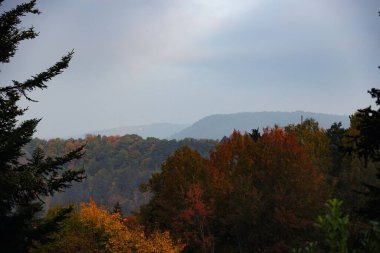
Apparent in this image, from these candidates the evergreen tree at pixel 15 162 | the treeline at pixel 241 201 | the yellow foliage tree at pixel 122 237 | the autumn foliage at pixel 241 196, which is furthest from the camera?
the autumn foliage at pixel 241 196

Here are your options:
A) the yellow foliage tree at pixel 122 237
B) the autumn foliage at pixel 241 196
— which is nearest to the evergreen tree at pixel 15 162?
the yellow foliage tree at pixel 122 237

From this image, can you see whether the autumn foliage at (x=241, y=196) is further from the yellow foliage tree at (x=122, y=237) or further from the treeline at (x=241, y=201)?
the yellow foliage tree at (x=122, y=237)

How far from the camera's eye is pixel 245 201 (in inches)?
1454

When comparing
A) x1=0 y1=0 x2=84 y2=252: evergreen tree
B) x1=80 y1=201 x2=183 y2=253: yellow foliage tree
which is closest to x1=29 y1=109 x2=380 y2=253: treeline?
x1=80 y1=201 x2=183 y2=253: yellow foliage tree

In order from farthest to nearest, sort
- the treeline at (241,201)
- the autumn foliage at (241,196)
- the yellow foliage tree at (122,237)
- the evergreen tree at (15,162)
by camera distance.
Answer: the autumn foliage at (241,196)
the treeline at (241,201)
the yellow foliage tree at (122,237)
the evergreen tree at (15,162)

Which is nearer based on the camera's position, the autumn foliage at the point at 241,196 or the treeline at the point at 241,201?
the treeline at the point at 241,201

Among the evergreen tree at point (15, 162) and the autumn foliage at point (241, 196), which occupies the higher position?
the evergreen tree at point (15, 162)

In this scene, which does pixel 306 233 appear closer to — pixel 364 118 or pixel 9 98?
pixel 364 118

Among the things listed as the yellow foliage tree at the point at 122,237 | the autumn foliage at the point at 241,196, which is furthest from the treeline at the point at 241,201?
the yellow foliage tree at the point at 122,237

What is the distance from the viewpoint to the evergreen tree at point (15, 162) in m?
11.0

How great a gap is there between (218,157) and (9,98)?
33.5 m

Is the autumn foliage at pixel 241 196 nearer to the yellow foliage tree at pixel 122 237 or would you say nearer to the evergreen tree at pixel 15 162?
the yellow foliage tree at pixel 122 237

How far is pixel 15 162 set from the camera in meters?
12.3

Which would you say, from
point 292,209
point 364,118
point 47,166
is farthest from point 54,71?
point 292,209
